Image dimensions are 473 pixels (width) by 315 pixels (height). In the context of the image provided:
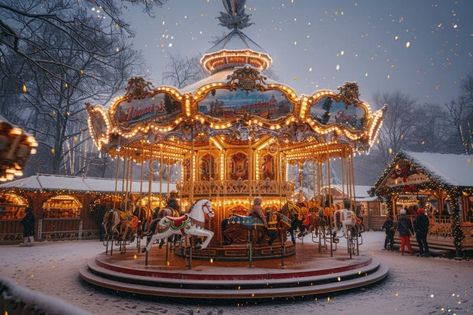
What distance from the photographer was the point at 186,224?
30.8ft

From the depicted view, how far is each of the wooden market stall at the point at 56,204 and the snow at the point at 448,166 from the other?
1434 cm

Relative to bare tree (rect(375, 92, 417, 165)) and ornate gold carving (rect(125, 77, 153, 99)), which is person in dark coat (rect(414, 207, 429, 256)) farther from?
bare tree (rect(375, 92, 417, 165))

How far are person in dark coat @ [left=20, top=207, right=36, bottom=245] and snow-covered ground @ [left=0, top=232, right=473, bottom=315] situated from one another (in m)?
7.07

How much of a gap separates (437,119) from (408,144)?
5.39m

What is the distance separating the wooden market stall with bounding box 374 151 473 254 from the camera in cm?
1392

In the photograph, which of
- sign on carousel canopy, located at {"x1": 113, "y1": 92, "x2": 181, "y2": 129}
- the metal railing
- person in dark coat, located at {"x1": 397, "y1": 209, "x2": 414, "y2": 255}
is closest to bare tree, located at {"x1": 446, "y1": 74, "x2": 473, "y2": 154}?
person in dark coat, located at {"x1": 397, "y1": 209, "x2": 414, "y2": 255}

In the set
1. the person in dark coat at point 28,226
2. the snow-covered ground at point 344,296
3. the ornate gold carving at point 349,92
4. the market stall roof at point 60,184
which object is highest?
the ornate gold carving at point 349,92

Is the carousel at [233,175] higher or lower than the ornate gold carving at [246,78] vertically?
lower

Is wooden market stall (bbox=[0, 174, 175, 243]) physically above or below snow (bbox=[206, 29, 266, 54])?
below

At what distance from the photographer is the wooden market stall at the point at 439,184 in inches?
548

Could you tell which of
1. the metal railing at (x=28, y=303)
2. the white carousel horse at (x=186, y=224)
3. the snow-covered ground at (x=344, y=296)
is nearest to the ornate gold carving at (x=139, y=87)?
the white carousel horse at (x=186, y=224)

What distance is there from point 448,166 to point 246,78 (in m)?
11.3

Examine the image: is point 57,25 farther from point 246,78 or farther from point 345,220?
point 345,220

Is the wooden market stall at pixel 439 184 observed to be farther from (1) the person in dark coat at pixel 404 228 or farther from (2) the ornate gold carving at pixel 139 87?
(2) the ornate gold carving at pixel 139 87
